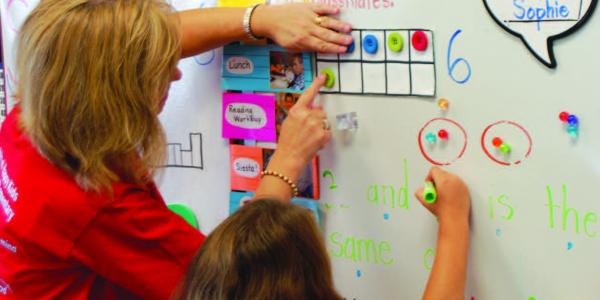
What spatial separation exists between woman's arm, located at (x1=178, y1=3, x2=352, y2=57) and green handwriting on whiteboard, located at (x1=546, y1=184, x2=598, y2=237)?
13.3 inches

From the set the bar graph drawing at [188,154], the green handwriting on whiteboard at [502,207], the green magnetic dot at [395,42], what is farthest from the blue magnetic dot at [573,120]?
the bar graph drawing at [188,154]

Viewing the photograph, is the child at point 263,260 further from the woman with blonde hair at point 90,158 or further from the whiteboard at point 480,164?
the whiteboard at point 480,164

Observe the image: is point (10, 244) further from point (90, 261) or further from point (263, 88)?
point (263, 88)

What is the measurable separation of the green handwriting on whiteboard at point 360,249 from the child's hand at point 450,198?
0.42 feet

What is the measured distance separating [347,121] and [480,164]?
7.9 inches

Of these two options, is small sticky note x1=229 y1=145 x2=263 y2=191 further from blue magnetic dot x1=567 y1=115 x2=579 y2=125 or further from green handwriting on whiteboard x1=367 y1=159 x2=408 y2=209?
blue magnetic dot x1=567 y1=115 x2=579 y2=125

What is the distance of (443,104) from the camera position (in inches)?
38.4

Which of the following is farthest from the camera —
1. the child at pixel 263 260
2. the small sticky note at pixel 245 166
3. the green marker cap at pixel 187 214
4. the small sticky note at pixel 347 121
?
the green marker cap at pixel 187 214

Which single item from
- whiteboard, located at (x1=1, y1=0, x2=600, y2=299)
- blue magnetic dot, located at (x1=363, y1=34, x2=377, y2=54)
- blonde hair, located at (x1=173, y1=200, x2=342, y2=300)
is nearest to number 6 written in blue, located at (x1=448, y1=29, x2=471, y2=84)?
whiteboard, located at (x1=1, y1=0, x2=600, y2=299)

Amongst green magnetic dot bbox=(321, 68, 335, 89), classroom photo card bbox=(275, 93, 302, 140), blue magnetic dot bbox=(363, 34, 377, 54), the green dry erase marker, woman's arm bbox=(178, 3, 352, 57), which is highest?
woman's arm bbox=(178, 3, 352, 57)

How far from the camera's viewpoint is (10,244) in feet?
3.15

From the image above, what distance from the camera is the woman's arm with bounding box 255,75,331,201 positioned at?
103 centimetres

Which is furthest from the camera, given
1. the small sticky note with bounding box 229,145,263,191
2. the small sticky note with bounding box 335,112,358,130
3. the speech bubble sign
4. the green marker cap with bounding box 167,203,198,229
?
the green marker cap with bounding box 167,203,198,229

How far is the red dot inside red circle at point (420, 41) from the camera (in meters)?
0.97
